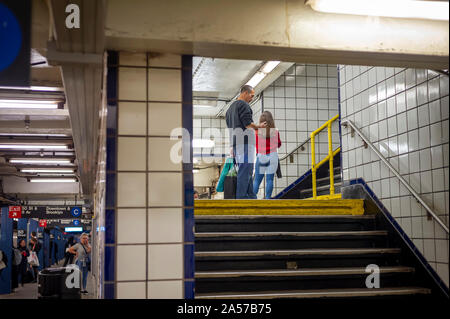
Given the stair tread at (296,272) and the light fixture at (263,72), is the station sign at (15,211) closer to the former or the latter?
the light fixture at (263,72)

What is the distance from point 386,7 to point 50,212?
15218 mm

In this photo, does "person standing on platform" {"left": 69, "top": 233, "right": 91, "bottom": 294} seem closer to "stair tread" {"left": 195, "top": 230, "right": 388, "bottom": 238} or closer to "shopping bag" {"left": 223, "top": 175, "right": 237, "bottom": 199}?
"shopping bag" {"left": 223, "top": 175, "right": 237, "bottom": 199}

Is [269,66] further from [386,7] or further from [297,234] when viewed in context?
[386,7]

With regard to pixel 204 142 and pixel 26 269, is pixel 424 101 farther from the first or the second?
pixel 26 269

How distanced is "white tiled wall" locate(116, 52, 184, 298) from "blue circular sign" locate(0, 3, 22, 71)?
1499 mm

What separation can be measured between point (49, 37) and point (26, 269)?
15867 mm

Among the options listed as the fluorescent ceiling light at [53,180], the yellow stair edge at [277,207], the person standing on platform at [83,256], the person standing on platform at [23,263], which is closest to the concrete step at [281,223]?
the yellow stair edge at [277,207]

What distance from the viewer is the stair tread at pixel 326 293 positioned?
4.16 metres

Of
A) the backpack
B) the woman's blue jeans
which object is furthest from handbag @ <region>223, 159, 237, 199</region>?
the backpack

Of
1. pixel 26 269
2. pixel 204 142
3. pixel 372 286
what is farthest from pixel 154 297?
pixel 26 269

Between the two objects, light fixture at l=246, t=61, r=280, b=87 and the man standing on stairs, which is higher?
light fixture at l=246, t=61, r=280, b=87

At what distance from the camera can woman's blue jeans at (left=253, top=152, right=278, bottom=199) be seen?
6.76 m

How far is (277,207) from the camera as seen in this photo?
5.48m

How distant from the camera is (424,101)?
4.63 meters
